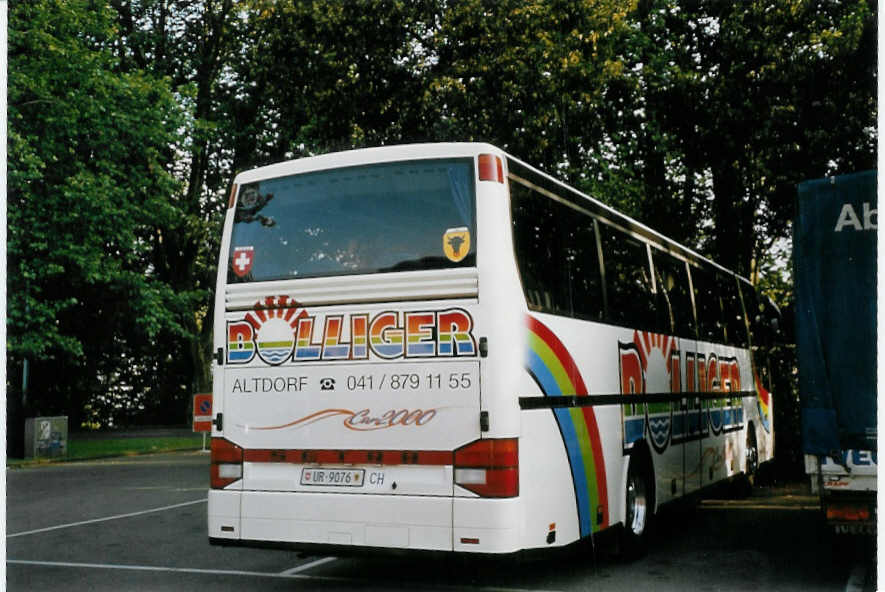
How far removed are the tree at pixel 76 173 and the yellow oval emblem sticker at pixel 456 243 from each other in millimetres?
16247

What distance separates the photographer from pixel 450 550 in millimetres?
7121

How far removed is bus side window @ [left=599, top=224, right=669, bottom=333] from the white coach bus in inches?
23.1

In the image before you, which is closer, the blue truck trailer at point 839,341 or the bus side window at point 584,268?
the blue truck trailer at point 839,341

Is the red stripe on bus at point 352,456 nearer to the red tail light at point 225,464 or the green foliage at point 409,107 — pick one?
the red tail light at point 225,464

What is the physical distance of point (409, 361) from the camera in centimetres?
746

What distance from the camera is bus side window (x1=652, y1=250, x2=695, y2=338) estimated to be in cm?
1105

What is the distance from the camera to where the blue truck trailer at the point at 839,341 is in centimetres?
756

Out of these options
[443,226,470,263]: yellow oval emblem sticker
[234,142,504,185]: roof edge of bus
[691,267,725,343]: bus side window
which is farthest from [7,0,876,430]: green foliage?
[443,226,470,263]: yellow oval emblem sticker

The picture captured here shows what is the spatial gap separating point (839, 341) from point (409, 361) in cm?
317

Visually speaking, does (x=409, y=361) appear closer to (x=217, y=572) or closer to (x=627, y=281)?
(x=217, y=572)

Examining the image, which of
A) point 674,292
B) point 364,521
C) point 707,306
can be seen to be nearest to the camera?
point 364,521

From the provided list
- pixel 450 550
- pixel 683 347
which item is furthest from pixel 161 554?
pixel 683 347

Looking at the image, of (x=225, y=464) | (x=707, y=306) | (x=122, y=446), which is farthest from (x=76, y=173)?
(x=225, y=464)

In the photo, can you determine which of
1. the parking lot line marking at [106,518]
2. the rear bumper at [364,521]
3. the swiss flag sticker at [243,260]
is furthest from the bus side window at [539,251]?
the parking lot line marking at [106,518]
